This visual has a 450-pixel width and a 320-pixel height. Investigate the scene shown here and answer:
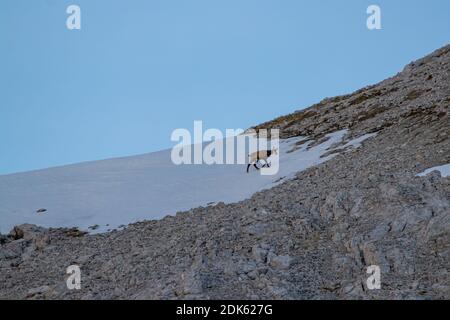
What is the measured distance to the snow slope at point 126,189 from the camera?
3122 centimetres

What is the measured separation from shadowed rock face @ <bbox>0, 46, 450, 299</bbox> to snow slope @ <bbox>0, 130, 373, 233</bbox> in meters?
2.57

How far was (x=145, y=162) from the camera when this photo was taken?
47.6 m

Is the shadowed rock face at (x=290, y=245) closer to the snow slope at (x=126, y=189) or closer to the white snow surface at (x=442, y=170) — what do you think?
the white snow surface at (x=442, y=170)

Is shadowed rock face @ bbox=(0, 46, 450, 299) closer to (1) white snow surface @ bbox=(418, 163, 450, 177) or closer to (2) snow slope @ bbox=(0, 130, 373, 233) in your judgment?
(1) white snow surface @ bbox=(418, 163, 450, 177)

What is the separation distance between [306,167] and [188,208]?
798cm

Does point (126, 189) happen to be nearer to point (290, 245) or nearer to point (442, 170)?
point (290, 245)

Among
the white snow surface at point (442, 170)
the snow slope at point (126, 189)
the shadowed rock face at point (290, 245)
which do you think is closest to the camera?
the shadowed rock face at point (290, 245)

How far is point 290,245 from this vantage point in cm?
1962

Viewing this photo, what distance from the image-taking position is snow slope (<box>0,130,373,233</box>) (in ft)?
102

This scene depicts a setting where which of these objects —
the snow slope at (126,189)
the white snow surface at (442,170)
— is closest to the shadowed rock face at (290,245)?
the white snow surface at (442,170)

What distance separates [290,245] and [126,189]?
19.5 meters

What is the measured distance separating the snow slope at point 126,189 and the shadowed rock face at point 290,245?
2568 millimetres

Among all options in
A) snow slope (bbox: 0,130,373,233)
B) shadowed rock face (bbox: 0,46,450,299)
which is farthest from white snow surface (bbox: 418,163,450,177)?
snow slope (bbox: 0,130,373,233)
